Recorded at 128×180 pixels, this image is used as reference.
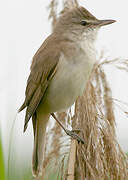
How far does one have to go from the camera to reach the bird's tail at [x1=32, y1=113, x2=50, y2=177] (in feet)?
7.37

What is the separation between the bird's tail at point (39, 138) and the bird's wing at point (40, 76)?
26 centimetres

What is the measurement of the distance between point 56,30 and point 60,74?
0.44 m

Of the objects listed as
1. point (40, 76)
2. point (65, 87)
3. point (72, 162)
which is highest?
point (40, 76)

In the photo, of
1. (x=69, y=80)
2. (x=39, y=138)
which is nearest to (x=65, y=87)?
(x=69, y=80)

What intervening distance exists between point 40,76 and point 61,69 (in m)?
0.21

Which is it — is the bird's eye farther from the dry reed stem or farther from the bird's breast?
the dry reed stem

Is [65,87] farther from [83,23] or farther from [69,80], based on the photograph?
[83,23]

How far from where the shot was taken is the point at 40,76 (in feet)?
7.63

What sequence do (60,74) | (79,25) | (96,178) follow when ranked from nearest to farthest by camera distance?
1. (96,178)
2. (60,74)
3. (79,25)

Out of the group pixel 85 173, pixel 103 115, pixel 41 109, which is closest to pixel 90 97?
pixel 103 115

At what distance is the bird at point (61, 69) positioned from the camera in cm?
217

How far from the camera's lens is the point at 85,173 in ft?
4.81

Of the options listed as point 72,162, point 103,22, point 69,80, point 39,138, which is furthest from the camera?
point 39,138

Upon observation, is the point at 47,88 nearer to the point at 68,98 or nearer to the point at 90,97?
the point at 68,98
